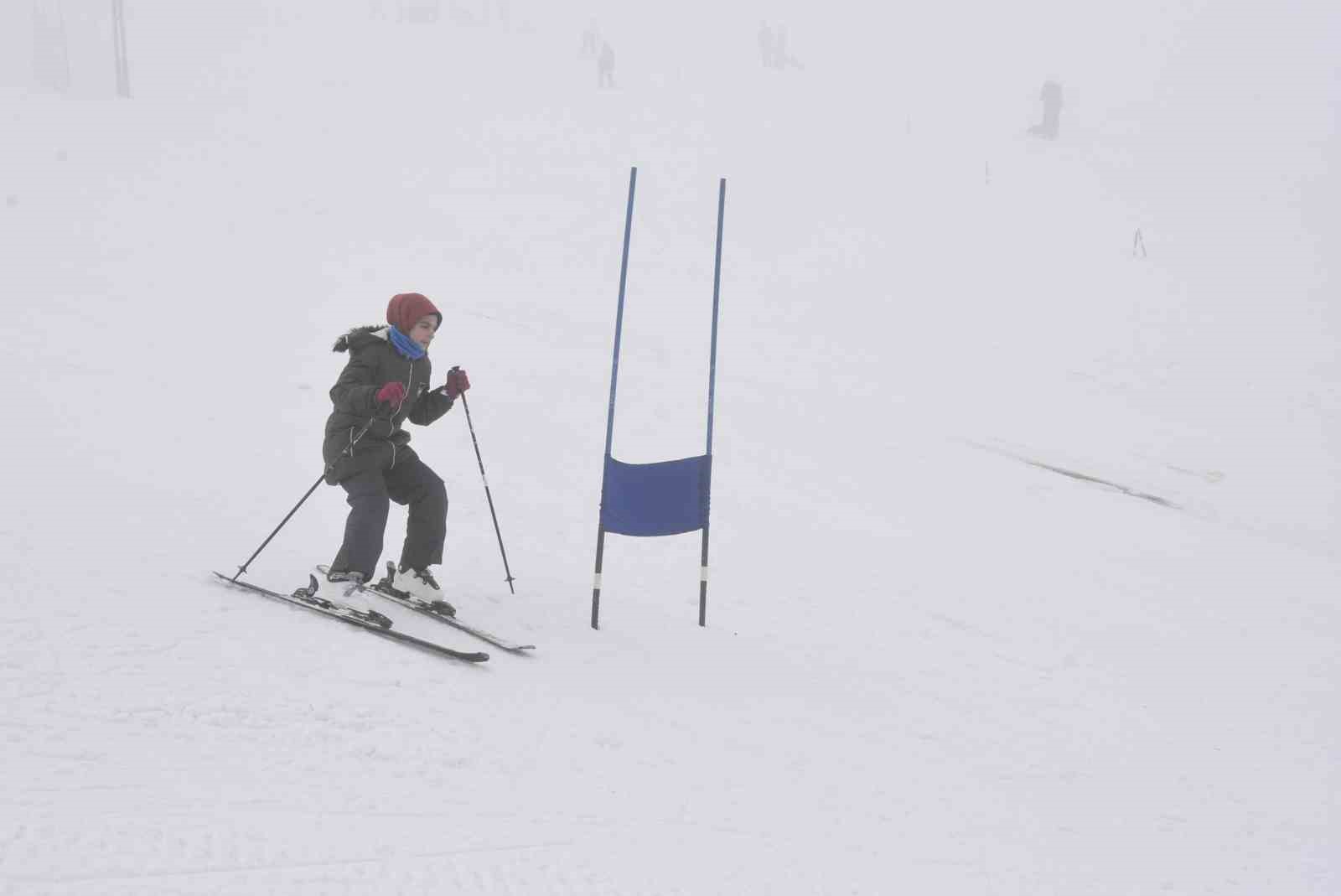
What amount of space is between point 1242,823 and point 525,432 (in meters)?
7.20

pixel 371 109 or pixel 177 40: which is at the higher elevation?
pixel 177 40

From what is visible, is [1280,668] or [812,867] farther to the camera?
[1280,668]

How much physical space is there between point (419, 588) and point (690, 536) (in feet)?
11.9

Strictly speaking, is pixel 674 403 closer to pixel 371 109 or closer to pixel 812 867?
pixel 812 867

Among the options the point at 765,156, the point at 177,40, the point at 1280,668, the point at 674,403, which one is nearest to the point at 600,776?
the point at 1280,668

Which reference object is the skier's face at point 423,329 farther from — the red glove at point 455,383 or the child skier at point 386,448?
the red glove at point 455,383

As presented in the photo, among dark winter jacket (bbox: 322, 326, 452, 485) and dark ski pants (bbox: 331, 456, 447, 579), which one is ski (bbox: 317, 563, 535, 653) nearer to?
dark ski pants (bbox: 331, 456, 447, 579)

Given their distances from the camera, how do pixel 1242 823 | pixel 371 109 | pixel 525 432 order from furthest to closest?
pixel 371 109 < pixel 525 432 < pixel 1242 823

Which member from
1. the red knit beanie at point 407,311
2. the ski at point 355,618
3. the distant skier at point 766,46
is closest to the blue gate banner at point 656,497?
the red knit beanie at point 407,311

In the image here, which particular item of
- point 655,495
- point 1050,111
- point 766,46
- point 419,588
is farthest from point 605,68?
point 419,588

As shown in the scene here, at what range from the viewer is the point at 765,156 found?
29.0m

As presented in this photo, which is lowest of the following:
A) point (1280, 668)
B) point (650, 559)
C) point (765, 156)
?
point (1280, 668)

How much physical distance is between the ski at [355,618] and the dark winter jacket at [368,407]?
0.60 meters

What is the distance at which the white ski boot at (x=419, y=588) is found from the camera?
18.4ft
